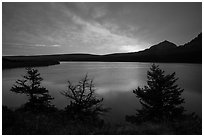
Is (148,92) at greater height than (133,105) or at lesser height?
greater

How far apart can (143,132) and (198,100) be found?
29.3 meters

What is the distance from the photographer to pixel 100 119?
1512cm

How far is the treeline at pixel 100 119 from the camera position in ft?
25.5

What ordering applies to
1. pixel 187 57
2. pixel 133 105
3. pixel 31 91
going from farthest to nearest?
pixel 187 57, pixel 133 105, pixel 31 91

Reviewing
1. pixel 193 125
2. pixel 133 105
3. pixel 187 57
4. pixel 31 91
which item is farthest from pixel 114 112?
pixel 187 57

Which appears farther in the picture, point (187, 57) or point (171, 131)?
point (187, 57)

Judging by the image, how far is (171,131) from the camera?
724 cm

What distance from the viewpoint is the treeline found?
25.5 feet

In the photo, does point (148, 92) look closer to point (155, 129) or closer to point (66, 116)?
point (155, 129)

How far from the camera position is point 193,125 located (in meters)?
7.90

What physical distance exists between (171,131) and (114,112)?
60.5 ft

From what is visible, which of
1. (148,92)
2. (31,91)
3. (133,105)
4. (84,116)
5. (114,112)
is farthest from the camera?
(133,105)

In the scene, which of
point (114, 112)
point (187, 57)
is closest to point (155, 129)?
point (114, 112)

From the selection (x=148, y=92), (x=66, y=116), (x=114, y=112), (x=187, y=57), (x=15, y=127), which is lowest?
(x=114, y=112)
